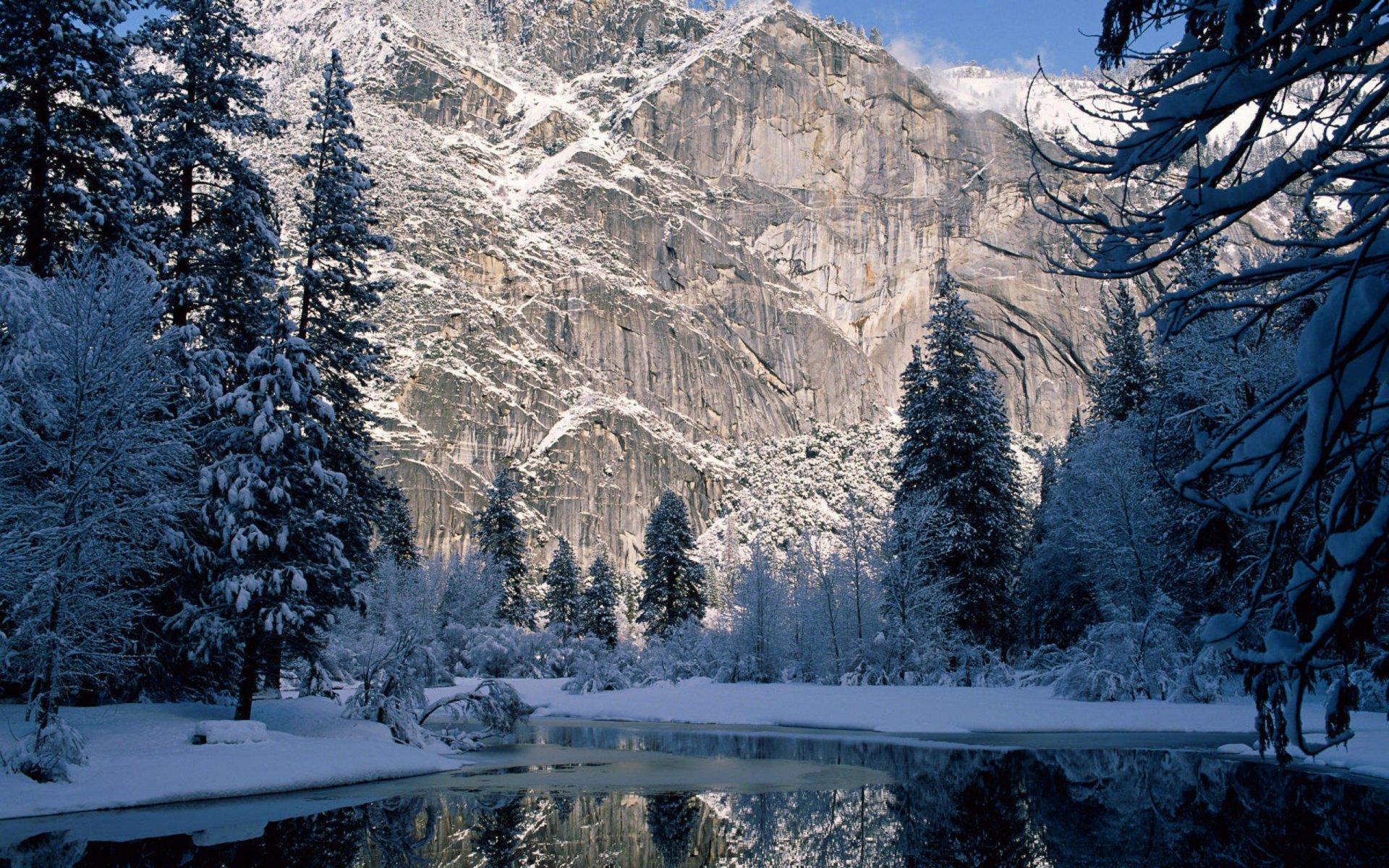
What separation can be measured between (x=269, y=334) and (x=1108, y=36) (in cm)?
1481

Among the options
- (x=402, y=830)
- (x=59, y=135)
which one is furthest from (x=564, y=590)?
(x=402, y=830)

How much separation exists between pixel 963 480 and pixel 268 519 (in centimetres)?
2145

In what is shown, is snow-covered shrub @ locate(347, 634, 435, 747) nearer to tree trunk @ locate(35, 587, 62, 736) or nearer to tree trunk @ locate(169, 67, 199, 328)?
tree trunk @ locate(35, 587, 62, 736)

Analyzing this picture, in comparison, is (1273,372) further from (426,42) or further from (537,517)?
A: (426,42)

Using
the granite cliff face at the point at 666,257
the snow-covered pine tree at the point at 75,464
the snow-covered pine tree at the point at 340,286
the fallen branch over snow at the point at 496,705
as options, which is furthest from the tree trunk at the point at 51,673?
the granite cliff face at the point at 666,257

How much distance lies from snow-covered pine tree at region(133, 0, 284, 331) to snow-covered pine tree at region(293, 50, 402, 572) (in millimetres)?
882

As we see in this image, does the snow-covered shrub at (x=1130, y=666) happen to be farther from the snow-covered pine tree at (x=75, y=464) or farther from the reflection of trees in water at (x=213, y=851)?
the snow-covered pine tree at (x=75, y=464)

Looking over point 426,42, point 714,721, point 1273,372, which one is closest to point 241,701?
point 714,721

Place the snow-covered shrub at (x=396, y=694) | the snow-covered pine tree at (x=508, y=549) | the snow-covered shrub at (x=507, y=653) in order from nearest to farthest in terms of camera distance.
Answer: the snow-covered shrub at (x=396, y=694)
the snow-covered shrub at (x=507, y=653)
the snow-covered pine tree at (x=508, y=549)

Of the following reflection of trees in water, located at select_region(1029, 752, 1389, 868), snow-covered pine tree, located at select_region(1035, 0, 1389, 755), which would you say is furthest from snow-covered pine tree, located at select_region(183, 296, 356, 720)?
snow-covered pine tree, located at select_region(1035, 0, 1389, 755)

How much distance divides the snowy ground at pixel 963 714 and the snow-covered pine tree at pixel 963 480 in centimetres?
570

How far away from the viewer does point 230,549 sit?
1432 centimetres

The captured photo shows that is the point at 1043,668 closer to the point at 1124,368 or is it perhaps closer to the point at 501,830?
the point at 1124,368

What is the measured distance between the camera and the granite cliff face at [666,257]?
126125 mm
